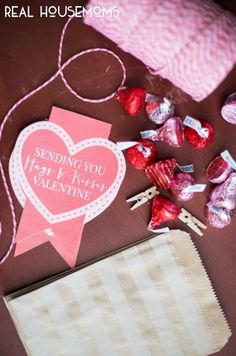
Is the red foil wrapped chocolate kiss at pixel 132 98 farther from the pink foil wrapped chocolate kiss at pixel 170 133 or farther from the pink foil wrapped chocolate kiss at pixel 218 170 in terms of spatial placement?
the pink foil wrapped chocolate kiss at pixel 218 170

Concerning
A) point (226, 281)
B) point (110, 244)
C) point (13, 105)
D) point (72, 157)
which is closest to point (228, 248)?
point (226, 281)

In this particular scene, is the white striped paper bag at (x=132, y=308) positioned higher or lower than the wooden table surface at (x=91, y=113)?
lower

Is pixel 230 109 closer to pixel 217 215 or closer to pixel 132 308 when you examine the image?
pixel 217 215

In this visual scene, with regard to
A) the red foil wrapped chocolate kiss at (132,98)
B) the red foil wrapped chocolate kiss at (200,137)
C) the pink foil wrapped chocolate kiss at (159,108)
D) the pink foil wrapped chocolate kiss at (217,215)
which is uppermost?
the red foil wrapped chocolate kiss at (132,98)

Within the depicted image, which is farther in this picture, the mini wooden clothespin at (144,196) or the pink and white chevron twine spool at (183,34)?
the mini wooden clothespin at (144,196)

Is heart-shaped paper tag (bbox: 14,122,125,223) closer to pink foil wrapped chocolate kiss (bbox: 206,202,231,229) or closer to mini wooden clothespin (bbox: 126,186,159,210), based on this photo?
mini wooden clothespin (bbox: 126,186,159,210)

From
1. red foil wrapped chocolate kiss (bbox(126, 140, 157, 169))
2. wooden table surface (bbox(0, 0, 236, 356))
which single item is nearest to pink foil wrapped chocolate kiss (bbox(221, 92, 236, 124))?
wooden table surface (bbox(0, 0, 236, 356))

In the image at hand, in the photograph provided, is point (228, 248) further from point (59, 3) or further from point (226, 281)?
point (59, 3)

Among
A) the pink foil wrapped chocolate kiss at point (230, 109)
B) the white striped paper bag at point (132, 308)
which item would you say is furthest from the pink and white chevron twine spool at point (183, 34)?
the white striped paper bag at point (132, 308)
